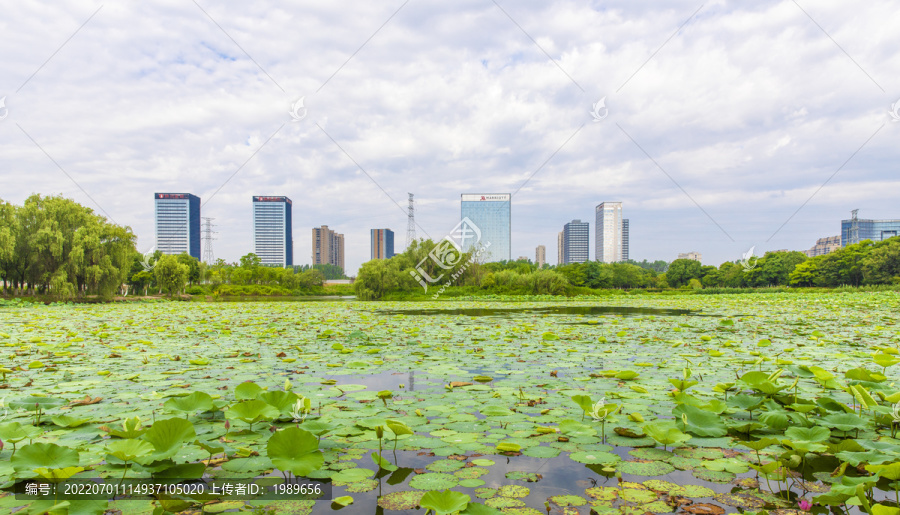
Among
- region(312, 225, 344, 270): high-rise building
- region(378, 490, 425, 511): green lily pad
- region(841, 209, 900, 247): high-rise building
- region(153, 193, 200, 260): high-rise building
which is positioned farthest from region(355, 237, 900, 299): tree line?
region(312, 225, 344, 270): high-rise building

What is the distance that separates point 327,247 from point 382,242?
970 inches

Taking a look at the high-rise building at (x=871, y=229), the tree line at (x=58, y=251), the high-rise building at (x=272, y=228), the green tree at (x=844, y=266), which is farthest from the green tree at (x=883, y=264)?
the high-rise building at (x=272, y=228)

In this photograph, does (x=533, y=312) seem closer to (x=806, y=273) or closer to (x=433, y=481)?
(x=433, y=481)

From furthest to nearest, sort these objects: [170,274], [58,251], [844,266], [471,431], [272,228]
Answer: [272,228] < [844,266] < [170,274] < [58,251] < [471,431]

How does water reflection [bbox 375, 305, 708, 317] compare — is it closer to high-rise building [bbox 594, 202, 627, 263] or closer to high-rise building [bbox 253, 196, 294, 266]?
high-rise building [bbox 594, 202, 627, 263]

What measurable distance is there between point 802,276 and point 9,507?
60.6m

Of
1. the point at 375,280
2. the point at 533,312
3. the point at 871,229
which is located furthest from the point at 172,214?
the point at 871,229

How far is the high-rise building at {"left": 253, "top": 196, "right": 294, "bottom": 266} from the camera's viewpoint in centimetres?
8474

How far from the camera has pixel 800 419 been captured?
2572 millimetres

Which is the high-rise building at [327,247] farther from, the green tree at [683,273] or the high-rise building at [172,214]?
the green tree at [683,273]

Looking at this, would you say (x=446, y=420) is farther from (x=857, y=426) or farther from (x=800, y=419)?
(x=857, y=426)

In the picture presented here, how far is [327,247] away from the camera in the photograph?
403 ft

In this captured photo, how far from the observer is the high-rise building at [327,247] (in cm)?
11638
